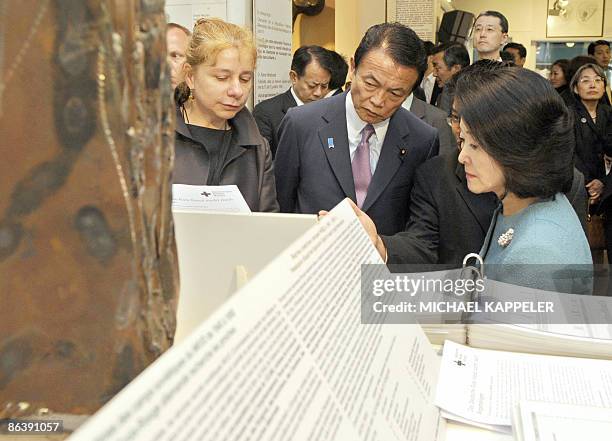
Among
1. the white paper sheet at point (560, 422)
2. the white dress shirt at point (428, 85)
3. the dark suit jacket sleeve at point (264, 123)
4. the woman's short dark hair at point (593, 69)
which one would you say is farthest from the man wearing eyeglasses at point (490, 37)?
the white paper sheet at point (560, 422)

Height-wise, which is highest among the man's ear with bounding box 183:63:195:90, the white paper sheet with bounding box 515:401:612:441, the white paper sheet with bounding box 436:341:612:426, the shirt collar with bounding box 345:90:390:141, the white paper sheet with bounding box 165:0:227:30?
the white paper sheet with bounding box 165:0:227:30

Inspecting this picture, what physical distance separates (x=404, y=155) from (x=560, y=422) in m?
1.47

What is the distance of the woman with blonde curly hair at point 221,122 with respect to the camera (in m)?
2.05

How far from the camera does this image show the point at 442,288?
129 cm

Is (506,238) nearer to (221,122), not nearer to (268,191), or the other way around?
(268,191)

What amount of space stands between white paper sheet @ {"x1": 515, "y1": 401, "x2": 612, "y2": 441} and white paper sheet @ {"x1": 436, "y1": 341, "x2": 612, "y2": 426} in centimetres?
5

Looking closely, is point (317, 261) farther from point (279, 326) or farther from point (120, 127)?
point (120, 127)

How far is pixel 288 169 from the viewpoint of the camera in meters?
2.35

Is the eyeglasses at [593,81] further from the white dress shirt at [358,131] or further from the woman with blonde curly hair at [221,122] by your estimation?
the woman with blonde curly hair at [221,122]

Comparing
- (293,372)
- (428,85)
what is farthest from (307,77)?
(293,372)

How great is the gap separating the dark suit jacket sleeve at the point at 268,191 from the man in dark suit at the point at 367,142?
0.56 feet

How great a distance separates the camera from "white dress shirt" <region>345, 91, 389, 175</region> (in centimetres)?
232

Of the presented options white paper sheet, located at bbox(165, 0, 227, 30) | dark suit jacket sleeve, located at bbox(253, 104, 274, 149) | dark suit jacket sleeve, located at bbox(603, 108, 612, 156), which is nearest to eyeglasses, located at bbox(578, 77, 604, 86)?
A: dark suit jacket sleeve, located at bbox(603, 108, 612, 156)

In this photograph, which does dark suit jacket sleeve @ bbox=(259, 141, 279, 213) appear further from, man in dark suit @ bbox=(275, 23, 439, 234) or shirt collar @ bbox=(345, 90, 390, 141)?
shirt collar @ bbox=(345, 90, 390, 141)
